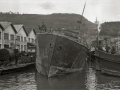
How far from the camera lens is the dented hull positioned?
1744cm

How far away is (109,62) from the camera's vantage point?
18000 millimetres

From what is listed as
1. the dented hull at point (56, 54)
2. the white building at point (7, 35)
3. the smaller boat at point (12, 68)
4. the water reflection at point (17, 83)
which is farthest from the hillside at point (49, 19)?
the water reflection at point (17, 83)

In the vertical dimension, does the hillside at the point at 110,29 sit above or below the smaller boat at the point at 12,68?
above

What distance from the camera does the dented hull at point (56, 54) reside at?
17.4 metres

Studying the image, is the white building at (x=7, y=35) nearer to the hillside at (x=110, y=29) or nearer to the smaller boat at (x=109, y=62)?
the smaller boat at (x=109, y=62)

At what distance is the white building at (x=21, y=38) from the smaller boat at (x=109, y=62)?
91.9 feet

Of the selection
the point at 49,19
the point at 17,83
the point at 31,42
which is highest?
the point at 49,19

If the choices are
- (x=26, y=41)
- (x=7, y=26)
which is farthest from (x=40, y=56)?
(x=26, y=41)

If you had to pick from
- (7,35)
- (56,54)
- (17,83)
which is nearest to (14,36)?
(7,35)

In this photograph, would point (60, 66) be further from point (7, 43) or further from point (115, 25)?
point (115, 25)

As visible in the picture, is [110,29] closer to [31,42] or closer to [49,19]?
[31,42]

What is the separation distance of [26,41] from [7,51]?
81.7ft

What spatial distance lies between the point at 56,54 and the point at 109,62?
534cm

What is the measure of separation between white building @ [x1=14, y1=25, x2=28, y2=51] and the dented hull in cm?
2569
